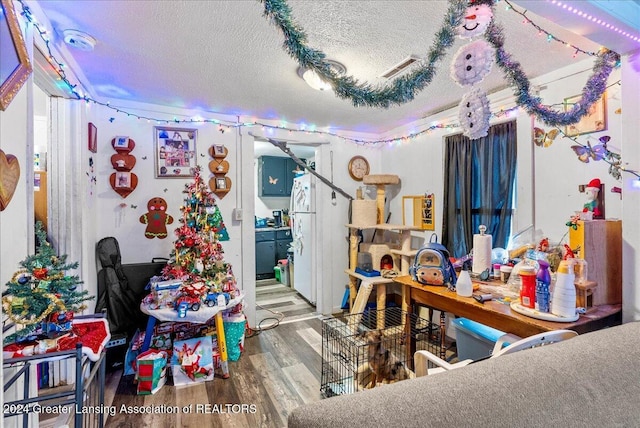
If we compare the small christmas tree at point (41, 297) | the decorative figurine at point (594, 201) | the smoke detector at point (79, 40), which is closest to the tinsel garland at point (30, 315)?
the small christmas tree at point (41, 297)

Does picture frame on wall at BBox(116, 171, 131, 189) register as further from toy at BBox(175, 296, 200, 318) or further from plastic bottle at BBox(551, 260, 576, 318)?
plastic bottle at BBox(551, 260, 576, 318)

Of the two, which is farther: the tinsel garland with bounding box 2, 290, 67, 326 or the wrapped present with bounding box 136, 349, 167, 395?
the wrapped present with bounding box 136, 349, 167, 395

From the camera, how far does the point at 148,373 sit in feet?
6.63

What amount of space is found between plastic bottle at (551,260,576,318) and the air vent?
1.39 m

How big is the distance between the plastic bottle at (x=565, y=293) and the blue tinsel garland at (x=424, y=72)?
81cm

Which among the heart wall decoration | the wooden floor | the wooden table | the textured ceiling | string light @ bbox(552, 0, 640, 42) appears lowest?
the wooden floor

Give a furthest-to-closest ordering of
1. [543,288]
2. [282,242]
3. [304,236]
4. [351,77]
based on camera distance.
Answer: [282,242]
[304,236]
[543,288]
[351,77]

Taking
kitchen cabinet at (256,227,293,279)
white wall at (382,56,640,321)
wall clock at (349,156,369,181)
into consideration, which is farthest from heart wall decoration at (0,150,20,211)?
kitchen cabinet at (256,227,293,279)

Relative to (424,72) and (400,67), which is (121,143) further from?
(424,72)

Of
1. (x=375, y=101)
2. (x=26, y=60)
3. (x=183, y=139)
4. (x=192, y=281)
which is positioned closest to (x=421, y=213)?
(x=375, y=101)

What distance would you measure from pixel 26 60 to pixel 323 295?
121 inches

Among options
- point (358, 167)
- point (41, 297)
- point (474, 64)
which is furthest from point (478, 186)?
point (41, 297)

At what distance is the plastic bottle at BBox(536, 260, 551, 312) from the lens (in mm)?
1332

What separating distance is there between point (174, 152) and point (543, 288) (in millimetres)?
2946
